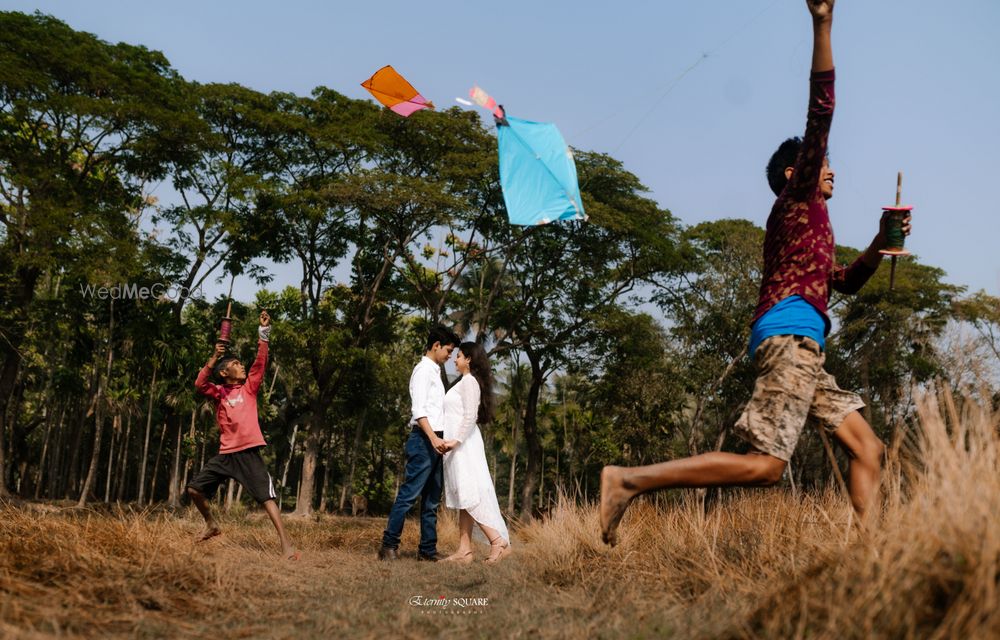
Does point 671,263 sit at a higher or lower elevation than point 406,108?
higher

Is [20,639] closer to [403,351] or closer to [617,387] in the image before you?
[617,387]

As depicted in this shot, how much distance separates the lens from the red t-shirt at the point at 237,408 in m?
6.29

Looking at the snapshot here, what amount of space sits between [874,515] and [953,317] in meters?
26.8

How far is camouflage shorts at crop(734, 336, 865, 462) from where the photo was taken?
3.42 meters

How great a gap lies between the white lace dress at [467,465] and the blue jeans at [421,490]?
0.12 meters

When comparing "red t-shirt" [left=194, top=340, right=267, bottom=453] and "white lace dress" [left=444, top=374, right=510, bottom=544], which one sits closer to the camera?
"red t-shirt" [left=194, top=340, right=267, bottom=453]

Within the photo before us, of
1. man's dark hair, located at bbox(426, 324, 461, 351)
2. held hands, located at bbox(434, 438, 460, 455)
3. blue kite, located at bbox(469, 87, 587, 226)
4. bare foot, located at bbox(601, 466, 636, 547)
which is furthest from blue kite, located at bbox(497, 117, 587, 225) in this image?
bare foot, located at bbox(601, 466, 636, 547)

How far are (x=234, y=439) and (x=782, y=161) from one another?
4.35 metres

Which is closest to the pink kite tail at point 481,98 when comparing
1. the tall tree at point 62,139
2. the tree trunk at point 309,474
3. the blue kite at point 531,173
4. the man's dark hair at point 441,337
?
the blue kite at point 531,173

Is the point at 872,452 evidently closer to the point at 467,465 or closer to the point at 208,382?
the point at 467,465

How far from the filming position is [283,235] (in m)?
22.2

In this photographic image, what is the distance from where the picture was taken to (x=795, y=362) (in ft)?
11.5

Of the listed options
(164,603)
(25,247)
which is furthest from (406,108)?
(25,247)

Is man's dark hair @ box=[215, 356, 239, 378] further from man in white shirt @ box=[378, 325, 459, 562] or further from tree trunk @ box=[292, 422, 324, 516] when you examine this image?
tree trunk @ box=[292, 422, 324, 516]
